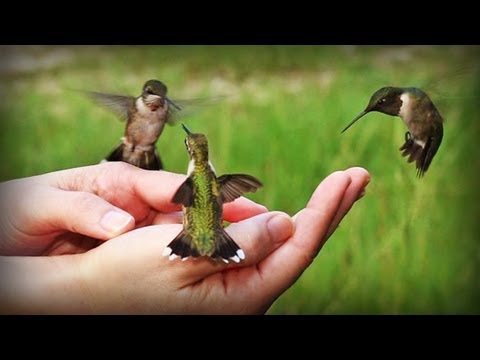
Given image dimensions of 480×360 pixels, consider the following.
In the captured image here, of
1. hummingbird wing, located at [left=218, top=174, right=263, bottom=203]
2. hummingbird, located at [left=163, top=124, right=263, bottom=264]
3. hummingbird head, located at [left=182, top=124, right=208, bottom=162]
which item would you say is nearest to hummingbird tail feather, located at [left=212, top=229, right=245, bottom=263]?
hummingbird, located at [left=163, top=124, right=263, bottom=264]

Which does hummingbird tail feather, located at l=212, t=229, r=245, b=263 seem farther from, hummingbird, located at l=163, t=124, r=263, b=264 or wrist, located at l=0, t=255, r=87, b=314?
wrist, located at l=0, t=255, r=87, b=314

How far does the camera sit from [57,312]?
3.37 m

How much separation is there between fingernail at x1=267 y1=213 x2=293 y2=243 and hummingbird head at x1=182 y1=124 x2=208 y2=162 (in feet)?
1.08

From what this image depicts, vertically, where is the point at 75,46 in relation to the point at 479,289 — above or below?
above

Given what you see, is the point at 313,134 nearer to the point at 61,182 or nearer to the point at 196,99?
the point at 196,99

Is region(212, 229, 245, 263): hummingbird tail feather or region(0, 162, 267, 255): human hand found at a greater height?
region(0, 162, 267, 255): human hand

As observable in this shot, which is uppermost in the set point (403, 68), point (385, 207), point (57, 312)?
point (403, 68)

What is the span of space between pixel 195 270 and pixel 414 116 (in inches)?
39.9

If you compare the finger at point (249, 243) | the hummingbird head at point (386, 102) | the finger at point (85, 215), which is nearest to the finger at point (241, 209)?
the finger at point (249, 243)

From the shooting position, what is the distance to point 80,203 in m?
3.21

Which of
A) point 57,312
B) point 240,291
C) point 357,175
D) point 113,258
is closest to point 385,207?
point 357,175

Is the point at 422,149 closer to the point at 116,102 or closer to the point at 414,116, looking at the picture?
the point at 414,116

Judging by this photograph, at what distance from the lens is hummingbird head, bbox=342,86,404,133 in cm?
343

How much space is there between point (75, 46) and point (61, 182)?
0.52m
